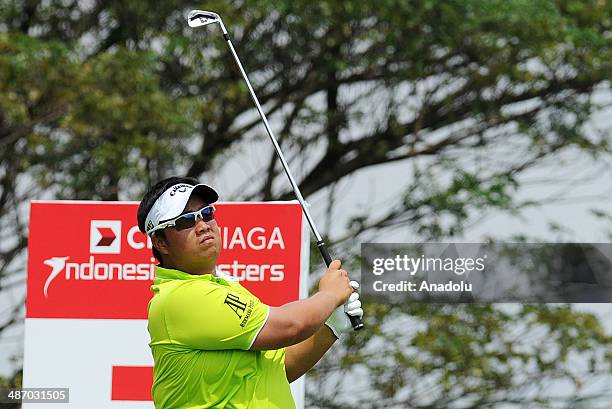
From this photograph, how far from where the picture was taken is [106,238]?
204 inches

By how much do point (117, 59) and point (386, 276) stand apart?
4797 mm

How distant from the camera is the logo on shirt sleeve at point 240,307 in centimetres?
337

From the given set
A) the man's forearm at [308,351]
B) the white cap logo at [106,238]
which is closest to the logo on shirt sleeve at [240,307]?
the man's forearm at [308,351]

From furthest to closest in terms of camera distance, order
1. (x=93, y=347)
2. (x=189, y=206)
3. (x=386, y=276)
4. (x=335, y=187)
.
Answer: (x=335, y=187)
(x=386, y=276)
(x=93, y=347)
(x=189, y=206)

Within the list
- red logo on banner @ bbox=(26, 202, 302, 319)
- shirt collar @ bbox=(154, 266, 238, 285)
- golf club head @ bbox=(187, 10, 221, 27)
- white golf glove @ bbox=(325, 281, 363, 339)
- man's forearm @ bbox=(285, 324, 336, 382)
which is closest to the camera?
shirt collar @ bbox=(154, 266, 238, 285)

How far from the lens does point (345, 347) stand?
41.1ft

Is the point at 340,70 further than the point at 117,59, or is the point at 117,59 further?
the point at 340,70

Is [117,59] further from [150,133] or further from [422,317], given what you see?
[422,317]

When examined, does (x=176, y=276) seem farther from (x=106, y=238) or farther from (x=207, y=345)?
(x=106, y=238)

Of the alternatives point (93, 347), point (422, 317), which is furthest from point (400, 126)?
point (93, 347)

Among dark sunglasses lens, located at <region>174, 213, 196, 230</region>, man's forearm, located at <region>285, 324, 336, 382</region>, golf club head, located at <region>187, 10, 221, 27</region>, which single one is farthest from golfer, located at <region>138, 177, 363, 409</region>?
golf club head, located at <region>187, 10, 221, 27</region>

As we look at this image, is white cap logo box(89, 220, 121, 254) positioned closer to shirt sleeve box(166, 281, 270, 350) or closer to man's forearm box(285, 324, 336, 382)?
man's forearm box(285, 324, 336, 382)

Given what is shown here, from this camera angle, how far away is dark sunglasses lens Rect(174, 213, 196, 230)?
3480 millimetres

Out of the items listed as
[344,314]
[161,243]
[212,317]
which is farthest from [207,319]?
[344,314]
